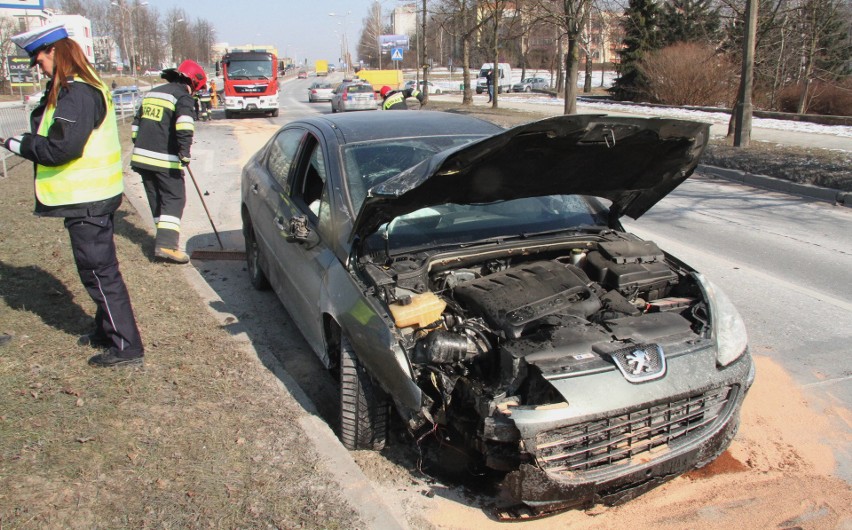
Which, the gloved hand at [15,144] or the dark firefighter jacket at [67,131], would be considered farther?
the gloved hand at [15,144]

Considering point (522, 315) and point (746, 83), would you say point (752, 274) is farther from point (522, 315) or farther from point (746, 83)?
point (746, 83)

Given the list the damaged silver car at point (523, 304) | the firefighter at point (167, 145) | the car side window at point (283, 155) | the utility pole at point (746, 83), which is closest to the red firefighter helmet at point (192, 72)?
the firefighter at point (167, 145)

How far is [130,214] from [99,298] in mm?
4841

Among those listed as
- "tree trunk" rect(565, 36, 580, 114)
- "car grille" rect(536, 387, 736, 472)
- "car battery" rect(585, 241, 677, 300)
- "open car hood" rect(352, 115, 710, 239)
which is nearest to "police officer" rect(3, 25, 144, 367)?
"open car hood" rect(352, 115, 710, 239)

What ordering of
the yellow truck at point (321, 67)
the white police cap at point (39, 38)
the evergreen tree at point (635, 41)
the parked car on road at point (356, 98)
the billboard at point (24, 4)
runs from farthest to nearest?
the yellow truck at point (321, 67)
the evergreen tree at point (635, 41)
the parked car on road at point (356, 98)
the billboard at point (24, 4)
the white police cap at point (39, 38)

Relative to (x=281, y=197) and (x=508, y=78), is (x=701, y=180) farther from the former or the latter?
(x=508, y=78)

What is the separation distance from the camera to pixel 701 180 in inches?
483

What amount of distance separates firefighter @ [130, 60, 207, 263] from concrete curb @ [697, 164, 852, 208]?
29.4 feet

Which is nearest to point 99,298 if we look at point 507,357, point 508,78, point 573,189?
point 507,357

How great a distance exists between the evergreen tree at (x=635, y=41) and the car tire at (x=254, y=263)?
3287 cm

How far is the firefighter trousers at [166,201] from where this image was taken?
6.57 meters

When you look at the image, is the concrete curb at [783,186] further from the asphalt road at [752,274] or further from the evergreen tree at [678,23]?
the evergreen tree at [678,23]

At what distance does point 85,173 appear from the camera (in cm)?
384

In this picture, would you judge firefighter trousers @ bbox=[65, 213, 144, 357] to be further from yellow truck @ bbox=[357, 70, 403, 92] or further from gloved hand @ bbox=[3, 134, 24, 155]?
yellow truck @ bbox=[357, 70, 403, 92]
